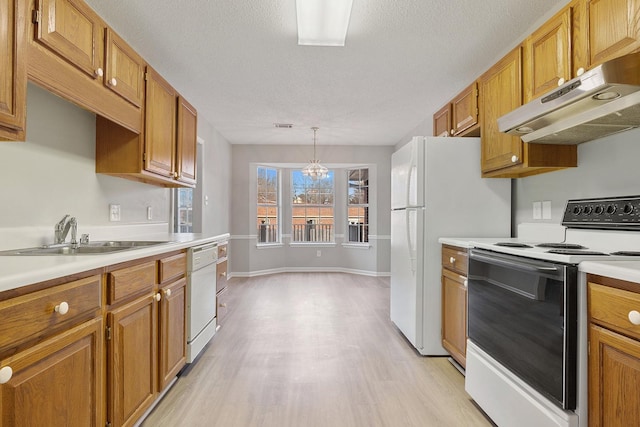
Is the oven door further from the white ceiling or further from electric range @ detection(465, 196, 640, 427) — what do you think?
the white ceiling

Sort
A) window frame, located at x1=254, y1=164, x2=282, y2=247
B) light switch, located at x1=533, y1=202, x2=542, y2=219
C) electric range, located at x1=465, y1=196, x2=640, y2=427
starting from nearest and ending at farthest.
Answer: electric range, located at x1=465, y1=196, x2=640, y2=427
light switch, located at x1=533, y1=202, x2=542, y2=219
window frame, located at x1=254, y1=164, x2=282, y2=247

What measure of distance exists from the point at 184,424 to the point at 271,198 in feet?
16.4

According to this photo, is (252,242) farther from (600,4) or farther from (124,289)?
(600,4)

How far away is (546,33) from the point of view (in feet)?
6.33

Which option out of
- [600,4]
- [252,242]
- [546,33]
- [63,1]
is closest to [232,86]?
[63,1]

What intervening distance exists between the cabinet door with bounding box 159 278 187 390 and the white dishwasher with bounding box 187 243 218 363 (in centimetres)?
5

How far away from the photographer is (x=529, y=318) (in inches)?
60.2

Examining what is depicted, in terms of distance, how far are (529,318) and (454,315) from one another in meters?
0.95

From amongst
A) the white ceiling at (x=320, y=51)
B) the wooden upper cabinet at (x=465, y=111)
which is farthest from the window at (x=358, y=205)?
the wooden upper cabinet at (x=465, y=111)

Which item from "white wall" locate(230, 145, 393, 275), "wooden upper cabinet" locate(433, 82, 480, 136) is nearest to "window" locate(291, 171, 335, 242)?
"white wall" locate(230, 145, 393, 275)

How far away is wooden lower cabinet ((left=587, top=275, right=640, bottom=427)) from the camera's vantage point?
106cm

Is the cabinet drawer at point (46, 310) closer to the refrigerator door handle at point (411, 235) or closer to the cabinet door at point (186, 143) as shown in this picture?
the cabinet door at point (186, 143)

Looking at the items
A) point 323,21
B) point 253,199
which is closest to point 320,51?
point 323,21

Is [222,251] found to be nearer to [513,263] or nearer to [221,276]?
[221,276]
